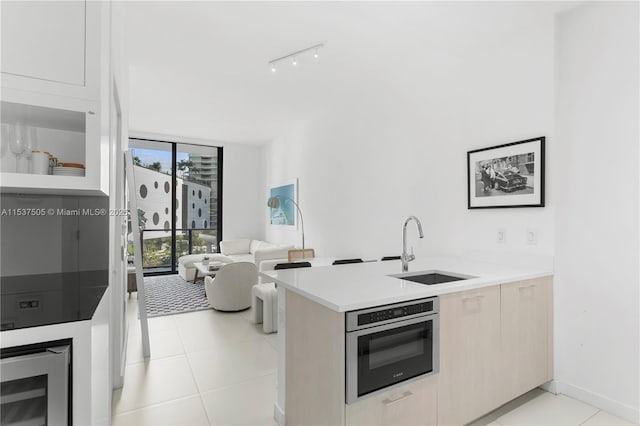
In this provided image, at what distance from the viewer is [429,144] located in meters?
3.32

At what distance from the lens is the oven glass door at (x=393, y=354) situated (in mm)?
1467

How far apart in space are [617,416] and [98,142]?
3.29 meters

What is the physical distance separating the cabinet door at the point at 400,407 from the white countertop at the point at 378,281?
44 cm

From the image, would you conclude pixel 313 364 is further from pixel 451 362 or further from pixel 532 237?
pixel 532 237

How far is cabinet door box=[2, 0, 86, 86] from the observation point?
1141 millimetres

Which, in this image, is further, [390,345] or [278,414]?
[278,414]

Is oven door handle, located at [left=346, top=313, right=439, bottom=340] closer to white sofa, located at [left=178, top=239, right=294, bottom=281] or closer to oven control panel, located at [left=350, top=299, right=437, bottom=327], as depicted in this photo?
oven control panel, located at [left=350, top=299, right=437, bottom=327]

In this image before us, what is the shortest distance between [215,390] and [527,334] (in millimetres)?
2239

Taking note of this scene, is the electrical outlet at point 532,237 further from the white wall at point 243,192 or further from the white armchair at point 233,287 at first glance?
the white wall at point 243,192

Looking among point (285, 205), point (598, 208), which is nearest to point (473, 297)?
point (598, 208)

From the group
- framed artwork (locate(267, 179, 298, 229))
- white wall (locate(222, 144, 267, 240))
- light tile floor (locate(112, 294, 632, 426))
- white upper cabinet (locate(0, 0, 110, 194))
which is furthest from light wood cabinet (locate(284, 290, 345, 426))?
white wall (locate(222, 144, 267, 240))

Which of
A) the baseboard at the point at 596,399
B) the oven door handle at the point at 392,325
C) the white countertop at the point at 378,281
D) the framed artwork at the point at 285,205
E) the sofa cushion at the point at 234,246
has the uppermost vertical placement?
the framed artwork at the point at 285,205

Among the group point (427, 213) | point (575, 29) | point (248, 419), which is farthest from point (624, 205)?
point (248, 419)

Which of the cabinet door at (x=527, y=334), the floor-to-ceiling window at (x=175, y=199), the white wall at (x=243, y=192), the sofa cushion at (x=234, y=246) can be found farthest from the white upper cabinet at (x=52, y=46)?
the white wall at (x=243, y=192)
